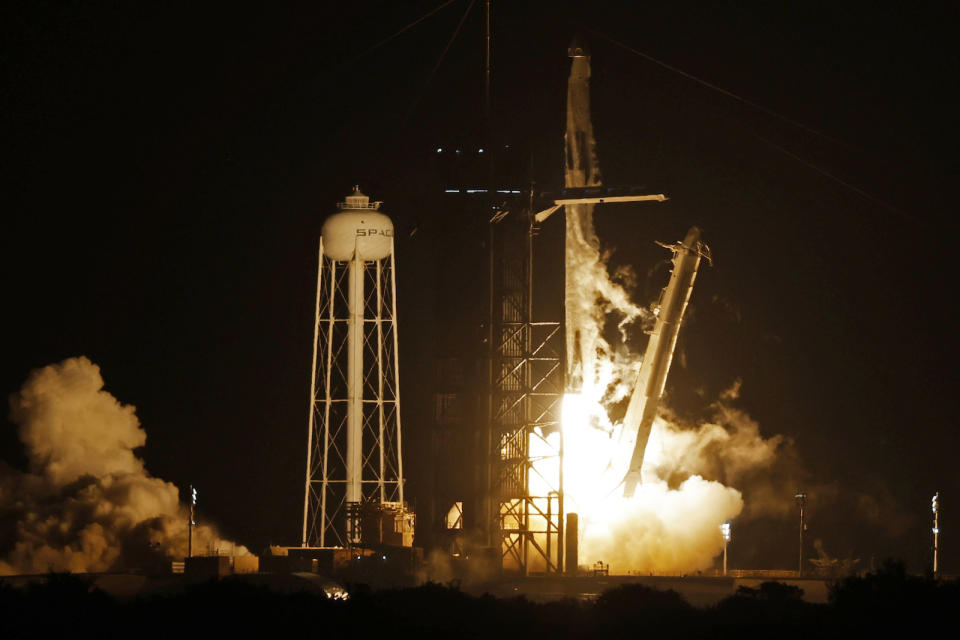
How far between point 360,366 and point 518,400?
179 inches

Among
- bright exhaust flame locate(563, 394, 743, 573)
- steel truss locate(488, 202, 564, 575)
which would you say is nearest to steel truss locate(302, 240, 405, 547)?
steel truss locate(488, 202, 564, 575)

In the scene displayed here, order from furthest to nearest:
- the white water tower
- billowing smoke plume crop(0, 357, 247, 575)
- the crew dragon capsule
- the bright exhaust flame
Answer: the bright exhaust flame → the white water tower → the crew dragon capsule → billowing smoke plume crop(0, 357, 247, 575)

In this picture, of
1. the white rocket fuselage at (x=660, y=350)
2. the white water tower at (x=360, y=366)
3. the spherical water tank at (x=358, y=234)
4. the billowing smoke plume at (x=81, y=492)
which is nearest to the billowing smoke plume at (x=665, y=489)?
the white rocket fuselage at (x=660, y=350)

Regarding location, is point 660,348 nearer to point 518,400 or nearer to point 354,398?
point 518,400

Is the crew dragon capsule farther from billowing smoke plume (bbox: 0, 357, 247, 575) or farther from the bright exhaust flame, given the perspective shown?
billowing smoke plume (bbox: 0, 357, 247, 575)

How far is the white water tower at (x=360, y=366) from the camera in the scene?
64.2 meters

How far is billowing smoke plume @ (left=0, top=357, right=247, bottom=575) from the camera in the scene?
63625 millimetres

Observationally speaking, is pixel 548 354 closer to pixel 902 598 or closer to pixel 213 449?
pixel 213 449

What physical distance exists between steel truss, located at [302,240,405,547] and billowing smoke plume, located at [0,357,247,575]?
3.74 metres

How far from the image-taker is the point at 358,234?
64312 millimetres

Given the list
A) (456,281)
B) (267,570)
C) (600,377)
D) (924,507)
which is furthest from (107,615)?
(924,507)

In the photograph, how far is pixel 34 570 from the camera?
62.4m

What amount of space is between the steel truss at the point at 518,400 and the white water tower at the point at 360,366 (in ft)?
9.31

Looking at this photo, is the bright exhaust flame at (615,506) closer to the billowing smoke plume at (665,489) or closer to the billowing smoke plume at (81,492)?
the billowing smoke plume at (665,489)
